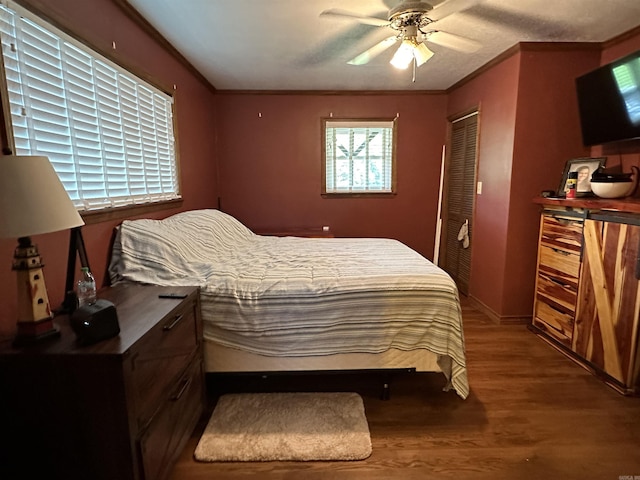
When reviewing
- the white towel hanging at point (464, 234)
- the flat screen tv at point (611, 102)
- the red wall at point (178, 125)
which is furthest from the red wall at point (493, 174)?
the red wall at point (178, 125)

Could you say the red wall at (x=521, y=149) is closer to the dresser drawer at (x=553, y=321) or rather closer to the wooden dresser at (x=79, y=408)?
the dresser drawer at (x=553, y=321)

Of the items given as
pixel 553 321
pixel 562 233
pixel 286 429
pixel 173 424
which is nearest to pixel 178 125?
pixel 173 424

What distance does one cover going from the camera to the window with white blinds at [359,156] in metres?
4.24

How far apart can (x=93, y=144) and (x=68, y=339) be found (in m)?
1.11

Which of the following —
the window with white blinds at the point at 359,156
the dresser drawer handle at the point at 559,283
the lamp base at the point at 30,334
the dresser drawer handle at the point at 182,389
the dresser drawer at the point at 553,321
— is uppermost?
the window with white blinds at the point at 359,156

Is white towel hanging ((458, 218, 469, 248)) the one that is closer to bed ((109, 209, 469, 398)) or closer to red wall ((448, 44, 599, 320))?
red wall ((448, 44, 599, 320))

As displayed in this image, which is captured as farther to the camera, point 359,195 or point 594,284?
point 359,195

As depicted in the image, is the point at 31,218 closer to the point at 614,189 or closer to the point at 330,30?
the point at 330,30

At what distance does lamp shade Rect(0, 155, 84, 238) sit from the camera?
3.28 feet

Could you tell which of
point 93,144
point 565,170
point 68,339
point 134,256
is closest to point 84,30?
point 93,144

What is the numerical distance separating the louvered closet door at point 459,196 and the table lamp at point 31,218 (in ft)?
11.6

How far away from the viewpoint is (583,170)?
8.61 feet

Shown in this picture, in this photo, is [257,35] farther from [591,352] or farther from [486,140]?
[591,352]

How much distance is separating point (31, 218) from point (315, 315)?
1292mm
